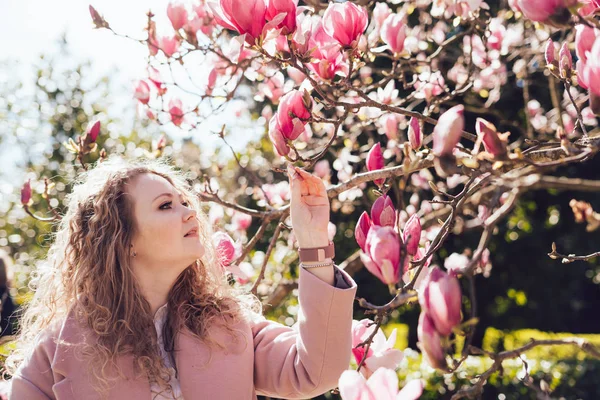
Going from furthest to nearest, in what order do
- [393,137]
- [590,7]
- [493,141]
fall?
[393,137] < [590,7] < [493,141]

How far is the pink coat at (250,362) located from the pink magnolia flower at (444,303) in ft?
1.84

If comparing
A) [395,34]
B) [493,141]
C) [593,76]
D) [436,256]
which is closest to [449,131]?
[493,141]

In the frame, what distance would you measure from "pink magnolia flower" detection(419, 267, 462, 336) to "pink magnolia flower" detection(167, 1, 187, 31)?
137cm

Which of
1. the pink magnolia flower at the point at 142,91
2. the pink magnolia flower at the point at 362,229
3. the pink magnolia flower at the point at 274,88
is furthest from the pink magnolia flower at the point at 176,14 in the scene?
the pink magnolia flower at the point at 362,229

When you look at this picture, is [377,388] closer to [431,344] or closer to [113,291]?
[431,344]

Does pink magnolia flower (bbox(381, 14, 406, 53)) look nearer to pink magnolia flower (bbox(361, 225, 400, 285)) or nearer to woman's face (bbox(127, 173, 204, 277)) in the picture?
woman's face (bbox(127, 173, 204, 277))

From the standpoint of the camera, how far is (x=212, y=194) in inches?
75.4

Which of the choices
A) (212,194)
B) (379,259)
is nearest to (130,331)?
(212,194)

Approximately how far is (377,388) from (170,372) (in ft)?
2.77

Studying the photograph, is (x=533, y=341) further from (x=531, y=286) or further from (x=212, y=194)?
(x=531, y=286)

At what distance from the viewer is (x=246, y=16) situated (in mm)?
1192

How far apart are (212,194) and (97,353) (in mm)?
581

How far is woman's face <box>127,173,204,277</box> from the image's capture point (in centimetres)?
162

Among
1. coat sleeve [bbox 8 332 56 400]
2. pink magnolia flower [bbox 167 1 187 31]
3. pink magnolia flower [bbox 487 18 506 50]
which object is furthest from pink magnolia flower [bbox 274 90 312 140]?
pink magnolia flower [bbox 487 18 506 50]
